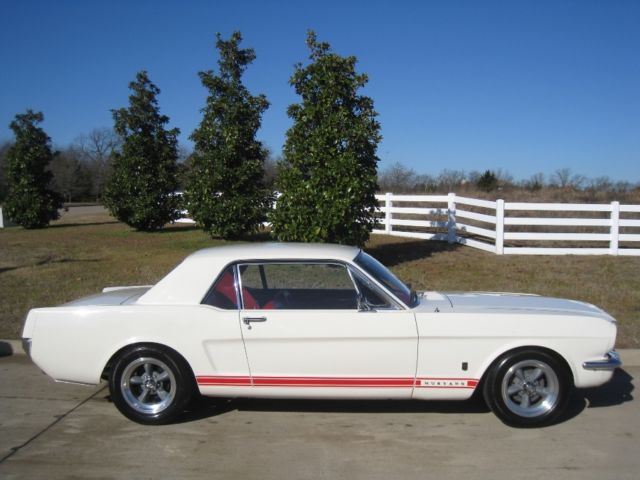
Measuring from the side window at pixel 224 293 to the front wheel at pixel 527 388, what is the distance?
2088 mm

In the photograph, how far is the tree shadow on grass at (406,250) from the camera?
12.9m

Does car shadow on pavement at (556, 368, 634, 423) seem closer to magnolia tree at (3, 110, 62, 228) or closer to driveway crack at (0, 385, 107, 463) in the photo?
driveway crack at (0, 385, 107, 463)

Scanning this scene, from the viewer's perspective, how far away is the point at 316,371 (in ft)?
14.3

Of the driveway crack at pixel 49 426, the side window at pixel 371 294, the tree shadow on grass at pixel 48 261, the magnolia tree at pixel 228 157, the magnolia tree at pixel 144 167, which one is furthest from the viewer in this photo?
the magnolia tree at pixel 144 167

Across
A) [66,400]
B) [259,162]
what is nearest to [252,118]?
[259,162]

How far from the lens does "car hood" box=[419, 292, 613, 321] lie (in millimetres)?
4555

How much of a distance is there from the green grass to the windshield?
3283mm

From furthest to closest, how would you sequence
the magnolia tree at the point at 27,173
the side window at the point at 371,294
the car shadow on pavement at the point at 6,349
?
1. the magnolia tree at the point at 27,173
2. the car shadow on pavement at the point at 6,349
3. the side window at the point at 371,294

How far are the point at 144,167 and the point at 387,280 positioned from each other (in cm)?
1685

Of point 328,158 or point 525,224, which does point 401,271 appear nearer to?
point 328,158

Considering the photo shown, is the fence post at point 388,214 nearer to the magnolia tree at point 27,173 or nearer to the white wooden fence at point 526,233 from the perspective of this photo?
the white wooden fence at point 526,233

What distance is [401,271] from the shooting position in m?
11.4

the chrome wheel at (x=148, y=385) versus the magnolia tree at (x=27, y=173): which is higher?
the magnolia tree at (x=27, y=173)

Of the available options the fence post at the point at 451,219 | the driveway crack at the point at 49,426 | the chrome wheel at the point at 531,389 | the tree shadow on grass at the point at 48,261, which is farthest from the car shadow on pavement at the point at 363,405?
the fence post at the point at 451,219
